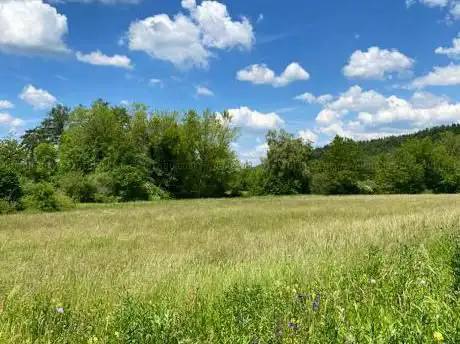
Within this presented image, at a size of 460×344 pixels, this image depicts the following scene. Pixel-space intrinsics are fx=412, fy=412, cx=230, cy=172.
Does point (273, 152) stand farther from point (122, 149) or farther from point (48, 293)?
point (48, 293)

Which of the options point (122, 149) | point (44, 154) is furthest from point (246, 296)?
point (44, 154)

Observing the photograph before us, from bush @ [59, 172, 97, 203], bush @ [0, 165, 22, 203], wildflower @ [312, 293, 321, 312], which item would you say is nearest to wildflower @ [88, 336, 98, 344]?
wildflower @ [312, 293, 321, 312]

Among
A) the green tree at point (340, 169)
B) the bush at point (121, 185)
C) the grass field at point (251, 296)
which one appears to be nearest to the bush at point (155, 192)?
the bush at point (121, 185)

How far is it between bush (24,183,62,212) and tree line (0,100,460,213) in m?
0.08

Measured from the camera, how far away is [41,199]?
32844 millimetres

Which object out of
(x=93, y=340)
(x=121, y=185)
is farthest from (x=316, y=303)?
(x=121, y=185)

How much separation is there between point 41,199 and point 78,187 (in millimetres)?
13202

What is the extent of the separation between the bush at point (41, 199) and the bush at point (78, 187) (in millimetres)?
11309

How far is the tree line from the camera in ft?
153

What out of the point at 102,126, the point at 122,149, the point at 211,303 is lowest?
the point at 211,303

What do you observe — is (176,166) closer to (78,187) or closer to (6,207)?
(78,187)

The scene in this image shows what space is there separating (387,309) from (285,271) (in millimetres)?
2366

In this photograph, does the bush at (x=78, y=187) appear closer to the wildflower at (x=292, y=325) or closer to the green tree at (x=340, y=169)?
the green tree at (x=340, y=169)

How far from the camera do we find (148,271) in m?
7.19
